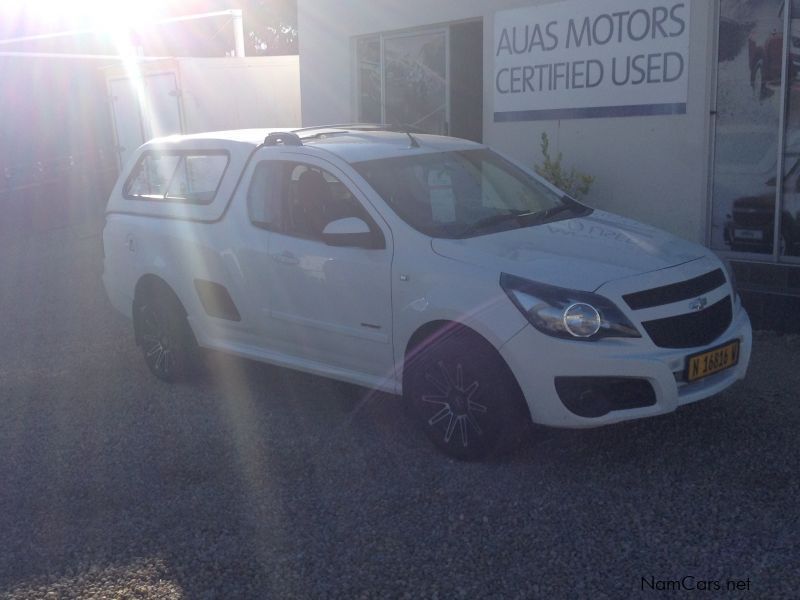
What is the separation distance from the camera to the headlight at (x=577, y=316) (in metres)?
4.62

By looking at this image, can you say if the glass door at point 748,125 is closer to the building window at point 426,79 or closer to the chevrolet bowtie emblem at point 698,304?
the building window at point 426,79

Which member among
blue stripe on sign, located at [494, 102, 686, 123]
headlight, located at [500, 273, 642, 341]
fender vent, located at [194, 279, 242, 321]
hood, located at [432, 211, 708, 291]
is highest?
blue stripe on sign, located at [494, 102, 686, 123]

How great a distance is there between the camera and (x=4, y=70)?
2114cm

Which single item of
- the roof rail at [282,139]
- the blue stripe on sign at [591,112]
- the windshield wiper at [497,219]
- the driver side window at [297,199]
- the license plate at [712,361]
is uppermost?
the blue stripe on sign at [591,112]

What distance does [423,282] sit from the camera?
5082mm

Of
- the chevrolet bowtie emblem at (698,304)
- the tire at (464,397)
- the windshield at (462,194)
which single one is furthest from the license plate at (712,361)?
the windshield at (462,194)

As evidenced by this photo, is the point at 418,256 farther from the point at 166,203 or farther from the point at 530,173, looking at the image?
the point at 166,203

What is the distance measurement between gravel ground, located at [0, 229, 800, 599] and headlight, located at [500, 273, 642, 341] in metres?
0.78

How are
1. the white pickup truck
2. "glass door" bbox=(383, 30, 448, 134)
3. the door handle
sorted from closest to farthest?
the white pickup truck → the door handle → "glass door" bbox=(383, 30, 448, 134)

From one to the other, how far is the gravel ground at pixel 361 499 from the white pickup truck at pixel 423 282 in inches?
14.5

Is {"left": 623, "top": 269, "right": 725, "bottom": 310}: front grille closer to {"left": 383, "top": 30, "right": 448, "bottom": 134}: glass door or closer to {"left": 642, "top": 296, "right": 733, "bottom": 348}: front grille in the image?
{"left": 642, "top": 296, "right": 733, "bottom": 348}: front grille

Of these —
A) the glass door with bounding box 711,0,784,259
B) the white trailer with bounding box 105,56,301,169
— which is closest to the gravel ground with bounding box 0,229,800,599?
the glass door with bounding box 711,0,784,259

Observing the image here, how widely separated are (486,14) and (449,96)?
1.17 metres

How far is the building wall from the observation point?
8.38m
